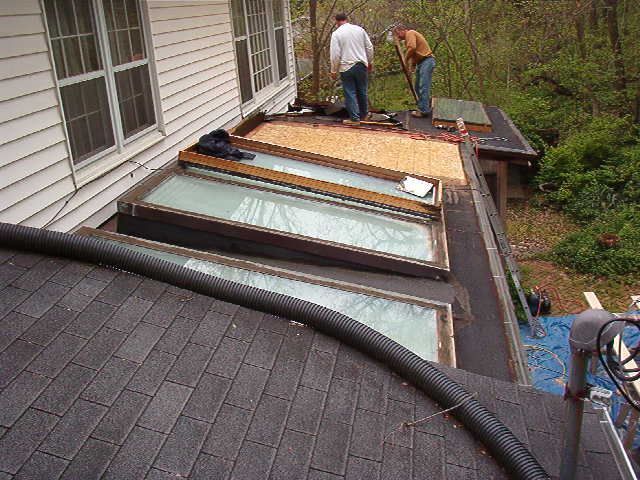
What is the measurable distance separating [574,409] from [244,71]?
840 cm

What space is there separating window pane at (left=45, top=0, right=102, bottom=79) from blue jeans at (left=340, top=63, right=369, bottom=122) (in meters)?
4.62

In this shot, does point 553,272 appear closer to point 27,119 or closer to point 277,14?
point 277,14

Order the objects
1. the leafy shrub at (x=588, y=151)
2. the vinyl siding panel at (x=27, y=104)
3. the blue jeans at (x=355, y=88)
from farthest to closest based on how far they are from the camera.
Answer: the leafy shrub at (x=588, y=151), the blue jeans at (x=355, y=88), the vinyl siding panel at (x=27, y=104)

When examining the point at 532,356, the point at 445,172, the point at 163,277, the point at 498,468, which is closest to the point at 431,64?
the point at 445,172

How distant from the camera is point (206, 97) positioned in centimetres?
780

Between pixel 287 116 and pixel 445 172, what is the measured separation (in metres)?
3.71

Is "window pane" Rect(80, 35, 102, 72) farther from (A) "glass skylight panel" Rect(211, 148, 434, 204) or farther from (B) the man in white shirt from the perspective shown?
(B) the man in white shirt

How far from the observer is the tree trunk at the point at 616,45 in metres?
15.0

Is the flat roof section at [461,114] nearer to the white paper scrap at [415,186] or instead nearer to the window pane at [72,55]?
the white paper scrap at [415,186]

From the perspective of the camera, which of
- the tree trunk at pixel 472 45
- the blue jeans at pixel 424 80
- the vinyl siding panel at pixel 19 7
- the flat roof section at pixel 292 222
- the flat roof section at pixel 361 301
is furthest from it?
the tree trunk at pixel 472 45

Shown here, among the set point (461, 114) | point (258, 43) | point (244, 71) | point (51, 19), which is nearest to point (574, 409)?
point (51, 19)

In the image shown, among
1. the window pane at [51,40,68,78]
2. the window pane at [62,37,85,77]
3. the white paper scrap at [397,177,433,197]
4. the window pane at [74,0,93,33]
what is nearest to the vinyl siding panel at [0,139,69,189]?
the window pane at [51,40,68,78]

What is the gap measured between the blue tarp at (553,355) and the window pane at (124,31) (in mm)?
5184

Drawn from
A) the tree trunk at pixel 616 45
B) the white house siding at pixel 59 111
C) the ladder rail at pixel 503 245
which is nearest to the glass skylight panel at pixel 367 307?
the white house siding at pixel 59 111
